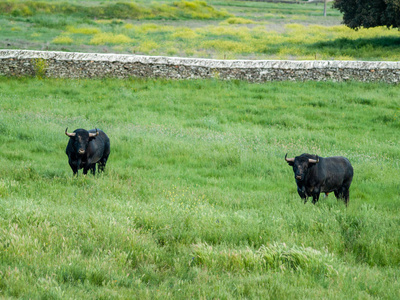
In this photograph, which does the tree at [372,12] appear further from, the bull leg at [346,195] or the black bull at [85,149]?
the black bull at [85,149]

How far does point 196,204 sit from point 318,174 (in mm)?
2441

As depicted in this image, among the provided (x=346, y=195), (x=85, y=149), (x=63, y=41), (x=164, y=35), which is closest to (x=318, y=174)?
(x=346, y=195)

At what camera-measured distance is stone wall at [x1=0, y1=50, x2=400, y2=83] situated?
65.4 feet

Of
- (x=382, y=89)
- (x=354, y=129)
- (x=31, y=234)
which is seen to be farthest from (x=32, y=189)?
(x=382, y=89)

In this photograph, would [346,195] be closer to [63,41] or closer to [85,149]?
[85,149]

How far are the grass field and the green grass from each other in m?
10.1

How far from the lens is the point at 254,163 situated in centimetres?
1095

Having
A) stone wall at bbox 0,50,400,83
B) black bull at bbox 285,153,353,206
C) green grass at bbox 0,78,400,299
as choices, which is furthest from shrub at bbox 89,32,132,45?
black bull at bbox 285,153,353,206

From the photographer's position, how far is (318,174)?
7.99 meters

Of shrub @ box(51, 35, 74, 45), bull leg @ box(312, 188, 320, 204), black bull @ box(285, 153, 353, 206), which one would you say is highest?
shrub @ box(51, 35, 74, 45)

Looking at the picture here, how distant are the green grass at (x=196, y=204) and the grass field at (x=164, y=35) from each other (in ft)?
33.0

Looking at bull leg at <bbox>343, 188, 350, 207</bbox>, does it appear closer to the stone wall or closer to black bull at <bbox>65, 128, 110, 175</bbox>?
black bull at <bbox>65, 128, 110, 175</bbox>

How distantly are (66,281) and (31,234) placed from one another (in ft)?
4.02

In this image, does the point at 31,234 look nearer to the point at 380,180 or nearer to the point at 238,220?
the point at 238,220
